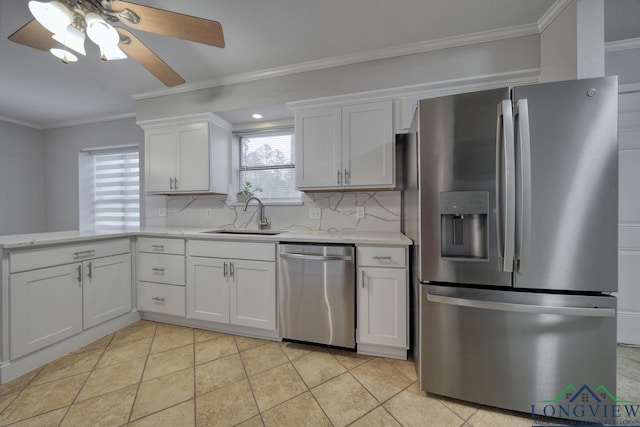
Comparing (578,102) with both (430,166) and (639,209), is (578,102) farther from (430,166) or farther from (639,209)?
Answer: (639,209)

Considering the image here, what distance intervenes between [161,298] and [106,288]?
442mm

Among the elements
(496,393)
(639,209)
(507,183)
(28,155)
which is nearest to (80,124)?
(28,155)

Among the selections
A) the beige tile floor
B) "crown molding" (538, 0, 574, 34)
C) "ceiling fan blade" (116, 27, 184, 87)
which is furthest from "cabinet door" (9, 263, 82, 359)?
"crown molding" (538, 0, 574, 34)

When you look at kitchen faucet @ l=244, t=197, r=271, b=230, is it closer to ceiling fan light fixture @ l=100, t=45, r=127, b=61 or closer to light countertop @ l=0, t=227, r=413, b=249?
light countertop @ l=0, t=227, r=413, b=249

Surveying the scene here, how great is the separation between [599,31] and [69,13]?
116 inches

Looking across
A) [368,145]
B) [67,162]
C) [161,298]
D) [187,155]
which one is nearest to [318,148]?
[368,145]

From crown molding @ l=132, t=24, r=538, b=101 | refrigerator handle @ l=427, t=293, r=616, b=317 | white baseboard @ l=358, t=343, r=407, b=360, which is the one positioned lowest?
white baseboard @ l=358, t=343, r=407, b=360

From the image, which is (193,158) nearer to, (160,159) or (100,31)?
(160,159)

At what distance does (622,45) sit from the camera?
6.47 feet

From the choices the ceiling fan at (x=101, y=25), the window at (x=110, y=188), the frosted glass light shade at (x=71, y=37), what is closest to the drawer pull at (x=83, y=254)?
the ceiling fan at (x=101, y=25)

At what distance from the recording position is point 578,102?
3.88 ft

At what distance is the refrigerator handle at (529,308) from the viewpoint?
1168 mm

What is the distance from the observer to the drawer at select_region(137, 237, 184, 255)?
2293 millimetres

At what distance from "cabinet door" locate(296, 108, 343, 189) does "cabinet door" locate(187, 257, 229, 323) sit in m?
1.06
